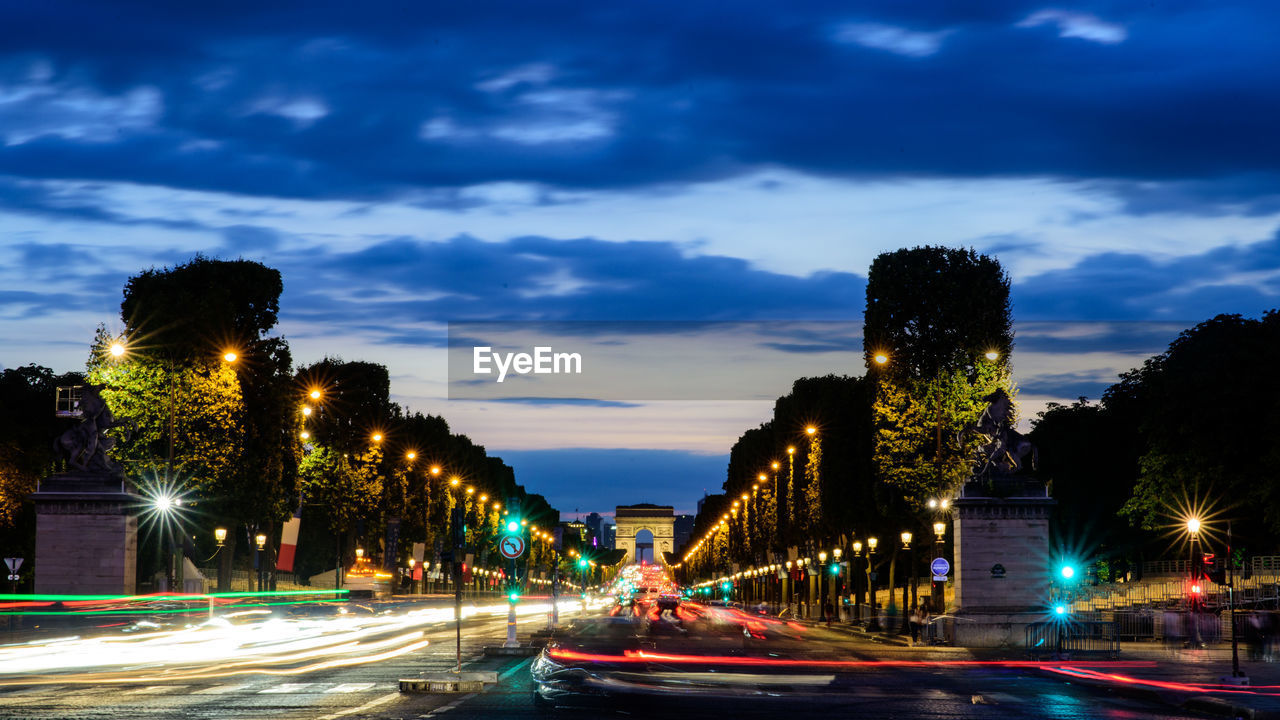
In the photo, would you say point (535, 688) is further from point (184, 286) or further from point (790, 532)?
point (790, 532)

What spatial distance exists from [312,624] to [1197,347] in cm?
4213

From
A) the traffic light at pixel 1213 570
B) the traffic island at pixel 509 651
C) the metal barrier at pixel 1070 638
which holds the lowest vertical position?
the metal barrier at pixel 1070 638

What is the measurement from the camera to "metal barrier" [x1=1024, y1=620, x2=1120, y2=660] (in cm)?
4525

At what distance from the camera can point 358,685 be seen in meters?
27.0

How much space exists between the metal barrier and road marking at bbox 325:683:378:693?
24.9 metres

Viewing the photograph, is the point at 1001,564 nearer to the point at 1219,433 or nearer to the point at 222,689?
the point at 1219,433

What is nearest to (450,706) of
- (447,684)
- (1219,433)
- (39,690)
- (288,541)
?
(447,684)

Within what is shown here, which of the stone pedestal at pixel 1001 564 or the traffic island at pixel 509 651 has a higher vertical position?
the stone pedestal at pixel 1001 564

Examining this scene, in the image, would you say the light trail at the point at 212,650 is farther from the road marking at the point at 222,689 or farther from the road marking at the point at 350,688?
the road marking at the point at 350,688

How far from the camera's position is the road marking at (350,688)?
25.4m

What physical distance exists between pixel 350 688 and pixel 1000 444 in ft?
93.9

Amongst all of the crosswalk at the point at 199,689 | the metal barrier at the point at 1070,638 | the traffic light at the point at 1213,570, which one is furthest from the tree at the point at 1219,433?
the crosswalk at the point at 199,689

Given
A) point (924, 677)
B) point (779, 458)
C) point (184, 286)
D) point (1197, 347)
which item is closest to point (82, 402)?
point (184, 286)

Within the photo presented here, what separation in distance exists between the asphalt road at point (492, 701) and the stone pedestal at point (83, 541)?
66.8ft
